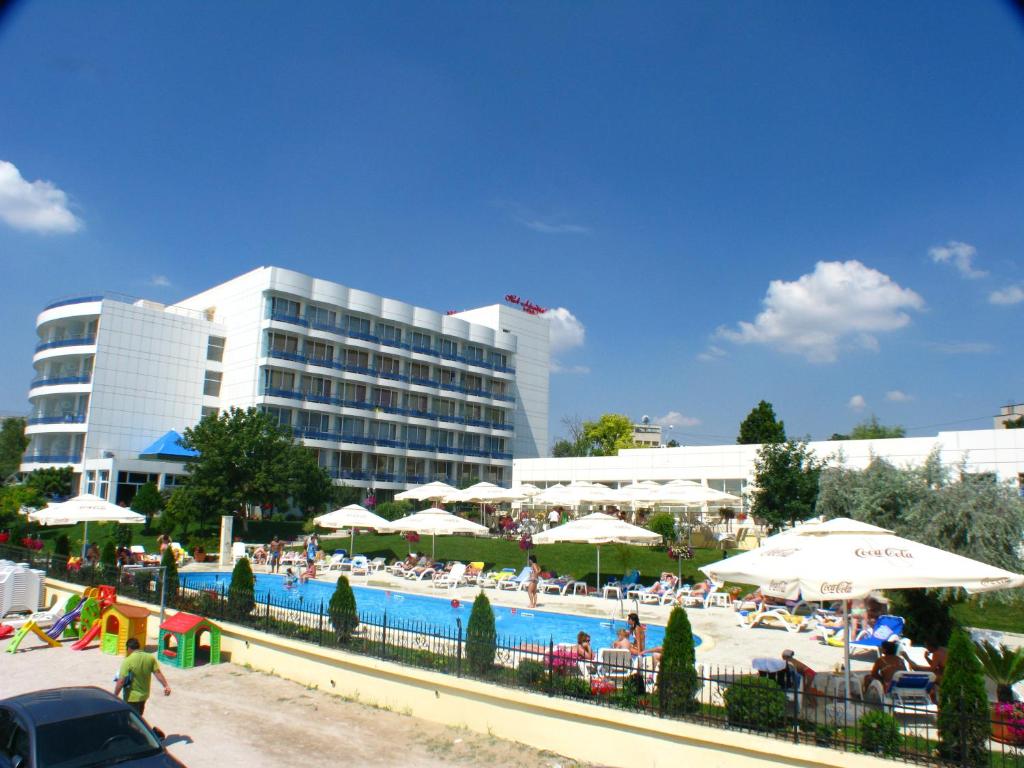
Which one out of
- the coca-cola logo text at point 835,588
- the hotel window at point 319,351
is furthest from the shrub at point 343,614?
the hotel window at point 319,351

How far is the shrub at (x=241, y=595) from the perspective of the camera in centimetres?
1463

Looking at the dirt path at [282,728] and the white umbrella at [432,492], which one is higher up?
the white umbrella at [432,492]

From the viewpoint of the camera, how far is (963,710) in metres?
7.13

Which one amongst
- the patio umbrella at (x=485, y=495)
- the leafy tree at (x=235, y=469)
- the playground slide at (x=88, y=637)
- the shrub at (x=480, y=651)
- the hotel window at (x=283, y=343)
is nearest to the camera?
the shrub at (x=480, y=651)

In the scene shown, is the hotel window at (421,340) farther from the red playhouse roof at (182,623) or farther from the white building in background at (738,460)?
the red playhouse roof at (182,623)

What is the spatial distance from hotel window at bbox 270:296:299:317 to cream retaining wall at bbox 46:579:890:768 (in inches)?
1619

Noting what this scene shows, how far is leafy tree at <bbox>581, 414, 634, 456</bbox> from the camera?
85500 mm

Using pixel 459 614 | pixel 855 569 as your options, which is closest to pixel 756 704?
pixel 855 569

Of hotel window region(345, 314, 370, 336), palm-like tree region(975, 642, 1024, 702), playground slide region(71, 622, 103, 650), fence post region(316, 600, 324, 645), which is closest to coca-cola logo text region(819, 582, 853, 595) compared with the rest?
palm-like tree region(975, 642, 1024, 702)

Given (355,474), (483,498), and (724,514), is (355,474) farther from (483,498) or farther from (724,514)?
(724,514)

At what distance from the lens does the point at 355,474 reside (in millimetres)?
55688

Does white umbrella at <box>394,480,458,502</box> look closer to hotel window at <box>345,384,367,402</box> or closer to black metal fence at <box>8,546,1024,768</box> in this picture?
black metal fence at <box>8,546,1024,768</box>

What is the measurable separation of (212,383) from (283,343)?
622 centimetres

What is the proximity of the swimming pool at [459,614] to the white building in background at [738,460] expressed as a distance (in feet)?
46.4
